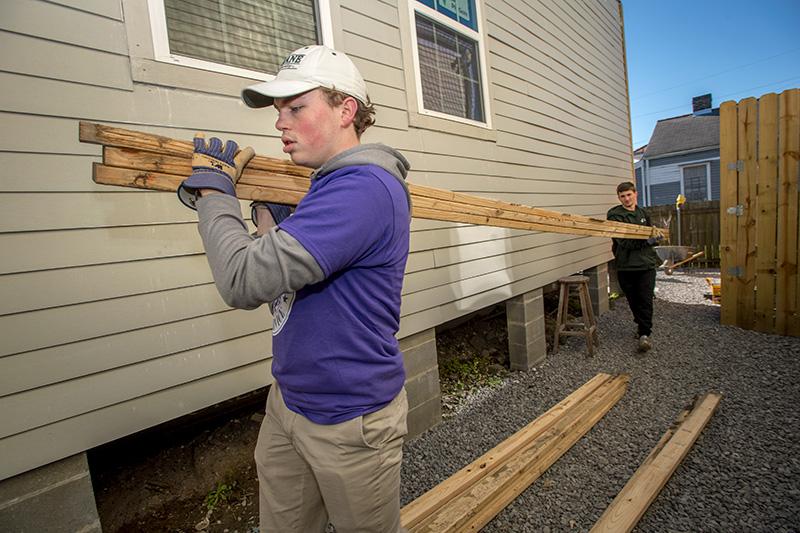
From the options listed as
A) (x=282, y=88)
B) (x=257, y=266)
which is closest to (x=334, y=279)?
(x=257, y=266)

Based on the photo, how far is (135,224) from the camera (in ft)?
7.15

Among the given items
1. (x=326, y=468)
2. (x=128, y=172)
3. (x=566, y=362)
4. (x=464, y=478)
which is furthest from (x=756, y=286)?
(x=128, y=172)

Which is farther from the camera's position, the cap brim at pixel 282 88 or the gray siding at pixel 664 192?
the gray siding at pixel 664 192

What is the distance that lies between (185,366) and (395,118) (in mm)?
2535

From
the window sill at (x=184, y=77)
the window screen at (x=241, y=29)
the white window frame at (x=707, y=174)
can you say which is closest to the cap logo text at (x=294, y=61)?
the window sill at (x=184, y=77)

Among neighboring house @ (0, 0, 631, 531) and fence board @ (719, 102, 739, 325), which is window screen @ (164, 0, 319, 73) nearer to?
neighboring house @ (0, 0, 631, 531)

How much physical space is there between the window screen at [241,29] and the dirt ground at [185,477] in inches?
109

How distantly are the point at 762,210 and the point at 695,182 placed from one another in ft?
55.6

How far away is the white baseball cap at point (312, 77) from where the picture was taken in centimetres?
122

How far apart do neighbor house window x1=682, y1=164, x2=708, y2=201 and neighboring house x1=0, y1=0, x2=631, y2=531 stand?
66.8 ft

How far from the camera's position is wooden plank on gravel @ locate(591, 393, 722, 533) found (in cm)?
228

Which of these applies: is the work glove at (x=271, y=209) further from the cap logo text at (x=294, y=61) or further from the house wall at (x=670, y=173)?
the house wall at (x=670, y=173)

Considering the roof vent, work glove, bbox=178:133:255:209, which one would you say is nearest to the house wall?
the roof vent

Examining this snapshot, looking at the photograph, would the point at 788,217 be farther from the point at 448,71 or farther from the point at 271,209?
the point at 271,209
